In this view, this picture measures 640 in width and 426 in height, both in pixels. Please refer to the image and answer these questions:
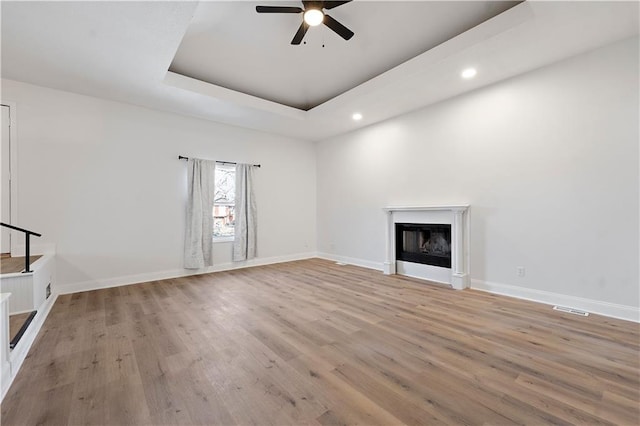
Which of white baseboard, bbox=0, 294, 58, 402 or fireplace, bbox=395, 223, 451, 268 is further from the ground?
fireplace, bbox=395, 223, 451, 268

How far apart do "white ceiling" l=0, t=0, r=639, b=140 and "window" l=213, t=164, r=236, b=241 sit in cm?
135

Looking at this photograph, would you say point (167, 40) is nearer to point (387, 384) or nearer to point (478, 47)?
point (478, 47)

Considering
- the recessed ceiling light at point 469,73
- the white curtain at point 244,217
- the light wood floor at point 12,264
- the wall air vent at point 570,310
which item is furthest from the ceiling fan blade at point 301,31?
the wall air vent at point 570,310

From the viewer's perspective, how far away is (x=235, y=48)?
361 centimetres

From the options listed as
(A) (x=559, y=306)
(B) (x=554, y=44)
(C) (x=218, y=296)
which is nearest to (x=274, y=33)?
(B) (x=554, y=44)

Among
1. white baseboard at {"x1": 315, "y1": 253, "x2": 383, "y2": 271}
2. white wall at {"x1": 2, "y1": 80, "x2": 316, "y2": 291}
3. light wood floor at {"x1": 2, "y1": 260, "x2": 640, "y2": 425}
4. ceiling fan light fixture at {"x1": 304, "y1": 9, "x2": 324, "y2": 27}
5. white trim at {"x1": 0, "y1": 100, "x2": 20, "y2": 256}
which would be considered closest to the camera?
light wood floor at {"x1": 2, "y1": 260, "x2": 640, "y2": 425}

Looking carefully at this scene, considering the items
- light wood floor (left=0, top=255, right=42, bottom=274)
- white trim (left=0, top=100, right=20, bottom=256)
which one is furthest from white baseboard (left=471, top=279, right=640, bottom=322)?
white trim (left=0, top=100, right=20, bottom=256)

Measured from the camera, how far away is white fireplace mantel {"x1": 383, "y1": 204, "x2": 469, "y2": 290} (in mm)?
4184

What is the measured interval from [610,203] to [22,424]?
520 centimetres

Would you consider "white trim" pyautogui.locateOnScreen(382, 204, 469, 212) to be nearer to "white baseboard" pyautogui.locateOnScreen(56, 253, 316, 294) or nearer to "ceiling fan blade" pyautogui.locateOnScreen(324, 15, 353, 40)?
"white baseboard" pyautogui.locateOnScreen(56, 253, 316, 294)

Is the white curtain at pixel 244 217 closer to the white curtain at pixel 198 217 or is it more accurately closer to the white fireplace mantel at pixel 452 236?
the white curtain at pixel 198 217

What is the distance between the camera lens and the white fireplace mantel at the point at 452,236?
418 centimetres

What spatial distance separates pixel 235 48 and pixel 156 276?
3.85 m

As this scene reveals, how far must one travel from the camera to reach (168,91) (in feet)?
13.4
